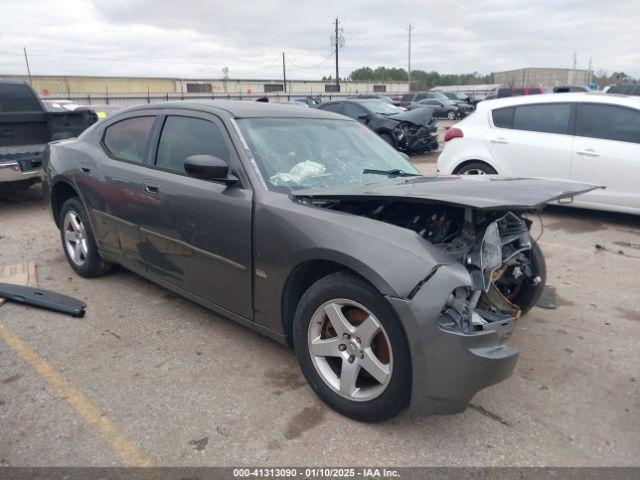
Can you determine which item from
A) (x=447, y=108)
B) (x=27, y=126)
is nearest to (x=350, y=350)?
(x=27, y=126)

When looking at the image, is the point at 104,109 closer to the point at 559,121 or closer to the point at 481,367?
the point at 559,121

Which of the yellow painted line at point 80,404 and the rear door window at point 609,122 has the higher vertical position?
the rear door window at point 609,122

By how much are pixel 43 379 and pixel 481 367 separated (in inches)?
100

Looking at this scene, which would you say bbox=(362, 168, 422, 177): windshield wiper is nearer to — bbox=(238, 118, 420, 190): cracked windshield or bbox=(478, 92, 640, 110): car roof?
bbox=(238, 118, 420, 190): cracked windshield

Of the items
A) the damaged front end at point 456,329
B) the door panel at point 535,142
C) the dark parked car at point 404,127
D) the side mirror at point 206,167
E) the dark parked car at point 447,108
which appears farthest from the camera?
the dark parked car at point 447,108

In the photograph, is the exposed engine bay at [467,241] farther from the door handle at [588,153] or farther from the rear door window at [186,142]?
the door handle at [588,153]

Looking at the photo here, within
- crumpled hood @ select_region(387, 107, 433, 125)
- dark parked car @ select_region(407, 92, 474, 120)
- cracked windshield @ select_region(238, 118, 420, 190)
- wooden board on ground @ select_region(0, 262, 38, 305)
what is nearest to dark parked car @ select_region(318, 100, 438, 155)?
crumpled hood @ select_region(387, 107, 433, 125)

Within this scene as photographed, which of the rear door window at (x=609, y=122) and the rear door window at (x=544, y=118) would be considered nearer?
the rear door window at (x=609, y=122)

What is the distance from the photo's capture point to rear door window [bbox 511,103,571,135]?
266 inches

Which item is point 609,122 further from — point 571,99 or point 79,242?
point 79,242

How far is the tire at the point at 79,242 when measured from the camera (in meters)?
4.64

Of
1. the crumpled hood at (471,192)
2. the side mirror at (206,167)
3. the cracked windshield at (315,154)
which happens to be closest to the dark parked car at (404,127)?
the cracked windshield at (315,154)

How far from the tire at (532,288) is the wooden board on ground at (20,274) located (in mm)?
4144

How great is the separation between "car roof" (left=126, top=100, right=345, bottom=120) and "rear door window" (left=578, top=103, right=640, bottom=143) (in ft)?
13.2
